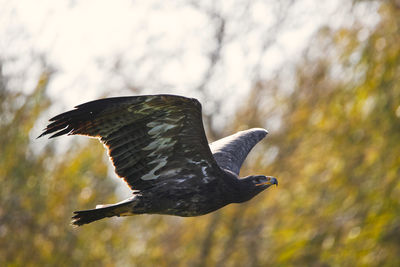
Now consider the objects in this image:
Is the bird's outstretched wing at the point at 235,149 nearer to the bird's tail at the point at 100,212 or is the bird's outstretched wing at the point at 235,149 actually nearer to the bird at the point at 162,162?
the bird at the point at 162,162

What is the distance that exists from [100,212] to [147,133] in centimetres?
80

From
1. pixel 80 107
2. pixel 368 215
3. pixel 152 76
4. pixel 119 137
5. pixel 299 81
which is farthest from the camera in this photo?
pixel 152 76

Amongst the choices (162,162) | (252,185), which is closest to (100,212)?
(162,162)

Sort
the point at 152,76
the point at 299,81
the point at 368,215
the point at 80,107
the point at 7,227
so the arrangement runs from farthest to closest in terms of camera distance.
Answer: the point at 152,76, the point at 299,81, the point at 7,227, the point at 368,215, the point at 80,107

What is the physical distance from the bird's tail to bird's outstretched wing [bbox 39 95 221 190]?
0.27m

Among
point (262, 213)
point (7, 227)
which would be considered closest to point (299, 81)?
point (262, 213)

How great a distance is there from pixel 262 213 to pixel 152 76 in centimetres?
334

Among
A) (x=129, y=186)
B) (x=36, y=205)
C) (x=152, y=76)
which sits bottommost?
(x=129, y=186)

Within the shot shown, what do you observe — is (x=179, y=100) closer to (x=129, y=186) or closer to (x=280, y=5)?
(x=129, y=186)

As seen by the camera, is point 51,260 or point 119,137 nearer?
point 119,137

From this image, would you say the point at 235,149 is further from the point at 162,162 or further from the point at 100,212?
the point at 100,212

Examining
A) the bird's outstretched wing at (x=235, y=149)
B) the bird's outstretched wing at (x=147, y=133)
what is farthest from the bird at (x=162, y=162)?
the bird's outstretched wing at (x=235, y=149)

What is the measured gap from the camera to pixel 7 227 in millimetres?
11312

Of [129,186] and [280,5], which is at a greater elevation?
[280,5]
